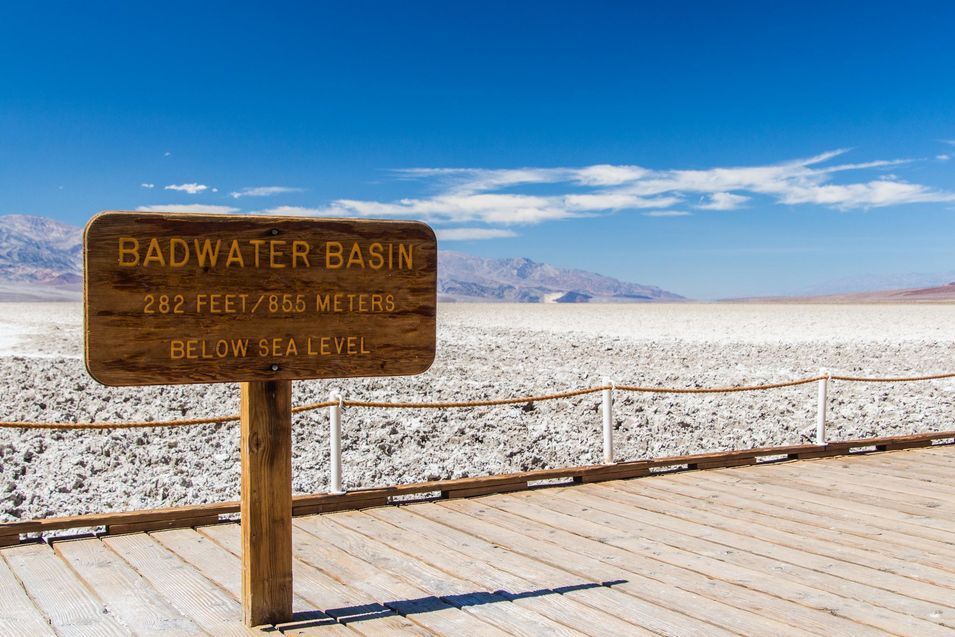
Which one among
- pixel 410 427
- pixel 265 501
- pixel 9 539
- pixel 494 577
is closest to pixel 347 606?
pixel 265 501

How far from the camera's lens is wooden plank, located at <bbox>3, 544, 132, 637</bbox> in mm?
4469

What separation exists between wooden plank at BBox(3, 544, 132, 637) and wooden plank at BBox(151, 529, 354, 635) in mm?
651

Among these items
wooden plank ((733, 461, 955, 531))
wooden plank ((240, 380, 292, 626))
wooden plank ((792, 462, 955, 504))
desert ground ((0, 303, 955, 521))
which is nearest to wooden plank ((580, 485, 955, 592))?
wooden plank ((733, 461, 955, 531))

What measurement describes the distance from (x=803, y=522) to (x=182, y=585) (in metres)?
4.28

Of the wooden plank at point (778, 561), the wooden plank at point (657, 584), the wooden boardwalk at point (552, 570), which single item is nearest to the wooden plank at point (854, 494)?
the wooden boardwalk at point (552, 570)

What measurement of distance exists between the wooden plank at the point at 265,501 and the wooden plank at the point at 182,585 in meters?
Result: 0.15

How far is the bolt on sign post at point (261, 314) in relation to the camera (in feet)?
13.7

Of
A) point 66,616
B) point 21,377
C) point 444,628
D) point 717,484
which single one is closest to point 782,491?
point 717,484

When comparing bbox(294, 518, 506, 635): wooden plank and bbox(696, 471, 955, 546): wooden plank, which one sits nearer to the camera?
bbox(294, 518, 506, 635): wooden plank

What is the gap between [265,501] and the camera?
14.9ft

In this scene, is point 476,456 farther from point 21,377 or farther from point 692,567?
point 21,377

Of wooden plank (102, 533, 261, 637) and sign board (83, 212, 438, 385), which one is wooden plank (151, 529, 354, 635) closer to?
wooden plank (102, 533, 261, 637)

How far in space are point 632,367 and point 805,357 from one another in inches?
263

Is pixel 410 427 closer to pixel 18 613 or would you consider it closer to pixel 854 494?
pixel 854 494
